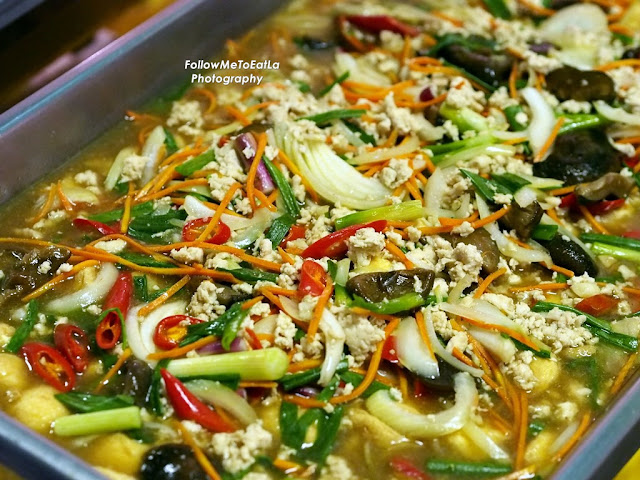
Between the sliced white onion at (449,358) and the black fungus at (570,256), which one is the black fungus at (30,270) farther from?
the black fungus at (570,256)

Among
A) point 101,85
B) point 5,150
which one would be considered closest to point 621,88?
point 101,85

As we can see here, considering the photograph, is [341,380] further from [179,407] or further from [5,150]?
[5,150]

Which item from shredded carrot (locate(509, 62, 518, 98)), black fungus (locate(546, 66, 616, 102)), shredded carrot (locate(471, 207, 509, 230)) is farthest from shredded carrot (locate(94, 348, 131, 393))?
black fungus (locate(546, 66, 616, 102))

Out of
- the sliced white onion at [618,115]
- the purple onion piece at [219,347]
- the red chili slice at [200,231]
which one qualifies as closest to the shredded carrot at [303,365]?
the purple onion piece at [219,347]

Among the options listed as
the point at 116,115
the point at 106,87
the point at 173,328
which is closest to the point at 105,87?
the point at 106,87

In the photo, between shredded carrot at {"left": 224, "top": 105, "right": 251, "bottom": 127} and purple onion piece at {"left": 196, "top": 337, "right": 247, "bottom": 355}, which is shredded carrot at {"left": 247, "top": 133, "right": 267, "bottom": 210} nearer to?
shredded carrot at {"left": 224, "top": 105, "right": 251, "bottom": 127}

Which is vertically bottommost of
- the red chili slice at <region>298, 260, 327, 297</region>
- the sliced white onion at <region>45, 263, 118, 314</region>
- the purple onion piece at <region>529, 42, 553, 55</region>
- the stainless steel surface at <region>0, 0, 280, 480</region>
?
the purple onion piece at <region>529, 42, 553, 55</region>
